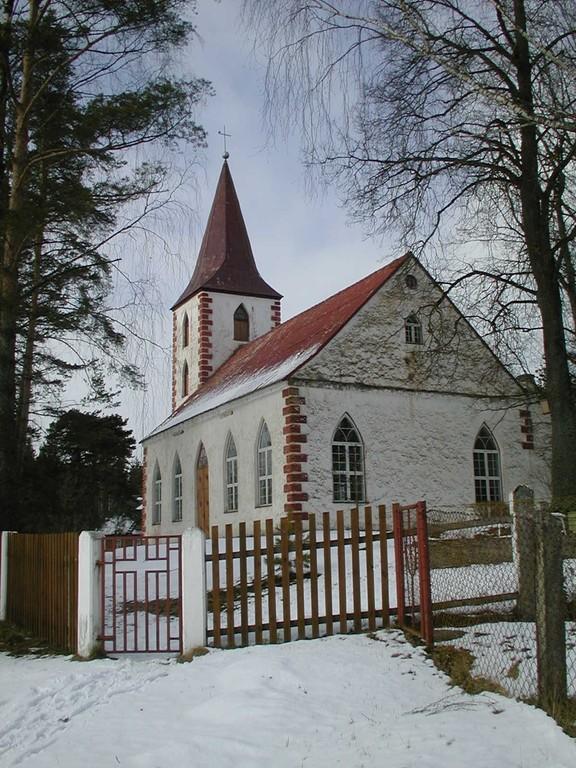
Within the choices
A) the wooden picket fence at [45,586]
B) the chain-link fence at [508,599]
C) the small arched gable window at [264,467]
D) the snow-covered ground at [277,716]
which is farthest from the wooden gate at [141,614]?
the small arched gable window at [264,467]

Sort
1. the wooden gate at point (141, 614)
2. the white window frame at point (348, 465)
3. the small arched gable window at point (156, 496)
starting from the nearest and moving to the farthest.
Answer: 1. the wooden gate at point (141, 614)
2. the white window frame at point (348, 465)
3. the small arched gable window at point (156, 496)

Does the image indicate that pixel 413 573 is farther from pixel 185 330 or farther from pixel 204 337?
pixel 185 330

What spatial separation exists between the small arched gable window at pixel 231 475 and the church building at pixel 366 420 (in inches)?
1.4

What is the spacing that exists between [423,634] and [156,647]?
2998 millimetres

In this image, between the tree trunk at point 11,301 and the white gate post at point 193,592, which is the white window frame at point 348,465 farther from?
the white gate post at point 193,592

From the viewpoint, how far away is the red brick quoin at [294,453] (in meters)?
20.0

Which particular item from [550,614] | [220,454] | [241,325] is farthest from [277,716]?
[241,325]

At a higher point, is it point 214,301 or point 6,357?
point 214,301

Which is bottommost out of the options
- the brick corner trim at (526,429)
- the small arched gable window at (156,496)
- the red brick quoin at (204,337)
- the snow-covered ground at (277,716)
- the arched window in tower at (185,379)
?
the snow-covered ground at (277,716)

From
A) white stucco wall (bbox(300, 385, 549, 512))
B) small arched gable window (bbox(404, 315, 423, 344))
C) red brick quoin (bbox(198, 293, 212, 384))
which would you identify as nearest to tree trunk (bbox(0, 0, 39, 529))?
white stucco wall (bbox(300, 385, 549, 512))

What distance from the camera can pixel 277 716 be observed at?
239 inches

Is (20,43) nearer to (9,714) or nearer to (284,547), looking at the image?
(284,547)

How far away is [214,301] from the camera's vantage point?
34500mm

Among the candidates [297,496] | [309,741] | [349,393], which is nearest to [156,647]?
[309,741]
